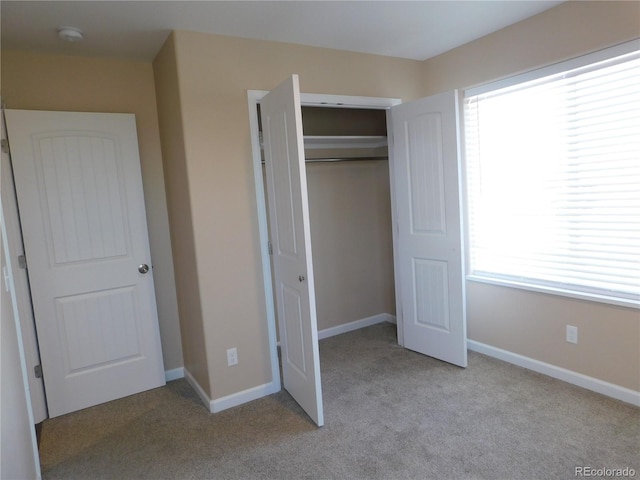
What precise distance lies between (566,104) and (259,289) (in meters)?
2.37

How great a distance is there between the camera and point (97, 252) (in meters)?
2.87

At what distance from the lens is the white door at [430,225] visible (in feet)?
9.74

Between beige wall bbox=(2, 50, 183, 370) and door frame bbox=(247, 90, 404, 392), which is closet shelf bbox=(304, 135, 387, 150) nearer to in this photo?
door frame bbox=(247, 90, 404, 392)

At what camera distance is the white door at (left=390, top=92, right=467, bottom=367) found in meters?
2.97

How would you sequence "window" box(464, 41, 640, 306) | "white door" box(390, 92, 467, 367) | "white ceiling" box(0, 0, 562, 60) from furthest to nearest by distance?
1. "white door" box(390, 92, 467, 367)
2. "window" box(464, 41, 640, 306)
3. "white ceiling" box(0, 0, 562, 60)

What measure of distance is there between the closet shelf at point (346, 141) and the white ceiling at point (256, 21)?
0.71 meters

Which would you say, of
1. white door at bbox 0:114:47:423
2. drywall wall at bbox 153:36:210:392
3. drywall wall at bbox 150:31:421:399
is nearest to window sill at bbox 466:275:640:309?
drywall wall at bbox 150:31:421:399

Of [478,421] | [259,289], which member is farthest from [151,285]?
[478,421]

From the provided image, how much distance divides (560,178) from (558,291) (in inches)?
30.0

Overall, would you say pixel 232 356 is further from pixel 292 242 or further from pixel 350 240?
pixel 350 240

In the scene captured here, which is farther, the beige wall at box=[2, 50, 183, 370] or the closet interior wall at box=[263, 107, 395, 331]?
the closet interior wall at box=[263, 107, 395, 331]

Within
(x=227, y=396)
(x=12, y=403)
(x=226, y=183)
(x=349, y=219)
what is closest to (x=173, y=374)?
(x=227, y=396)

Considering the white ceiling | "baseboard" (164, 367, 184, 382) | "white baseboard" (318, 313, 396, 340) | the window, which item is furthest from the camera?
"white baseboard" (318, 313, 396, 340)

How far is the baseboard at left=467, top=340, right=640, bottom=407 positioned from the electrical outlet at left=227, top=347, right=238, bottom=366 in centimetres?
196
